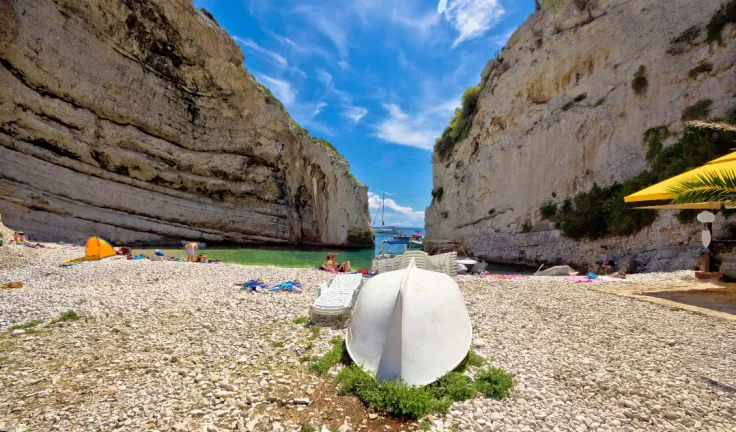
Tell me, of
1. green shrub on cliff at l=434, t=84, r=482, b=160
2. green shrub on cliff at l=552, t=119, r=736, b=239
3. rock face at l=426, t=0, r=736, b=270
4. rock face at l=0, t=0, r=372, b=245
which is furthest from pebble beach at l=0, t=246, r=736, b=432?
green shrub on cliff at l=434, t=84, r=482, b=160

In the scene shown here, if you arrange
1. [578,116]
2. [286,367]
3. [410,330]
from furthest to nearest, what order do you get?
[578,116] < [286,367] < [410,330]

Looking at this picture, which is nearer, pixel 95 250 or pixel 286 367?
pixel 286 367

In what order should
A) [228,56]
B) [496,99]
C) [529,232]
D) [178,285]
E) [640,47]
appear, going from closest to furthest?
1. [178,285]
2. [640,47]
3. [529,232]
4. [496,99]
5. [228,56]

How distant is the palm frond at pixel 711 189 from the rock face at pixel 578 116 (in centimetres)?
1056

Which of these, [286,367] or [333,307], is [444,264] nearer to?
[333,307]

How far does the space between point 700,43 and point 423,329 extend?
74.0ft

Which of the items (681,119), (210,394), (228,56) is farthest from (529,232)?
(228,56)

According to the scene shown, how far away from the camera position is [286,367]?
14.5 ft

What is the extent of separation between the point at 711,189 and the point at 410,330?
6413 millimetres

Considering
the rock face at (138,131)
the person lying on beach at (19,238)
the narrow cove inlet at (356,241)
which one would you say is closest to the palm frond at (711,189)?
the narrow cove inlet at (356,241)

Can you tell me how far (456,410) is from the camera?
130 inches

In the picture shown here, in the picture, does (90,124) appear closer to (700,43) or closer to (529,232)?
(529,232)

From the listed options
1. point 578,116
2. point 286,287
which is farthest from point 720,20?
point 286,287

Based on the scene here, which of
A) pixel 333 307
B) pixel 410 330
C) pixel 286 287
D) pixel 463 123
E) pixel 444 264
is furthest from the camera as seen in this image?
pixel 463 123
